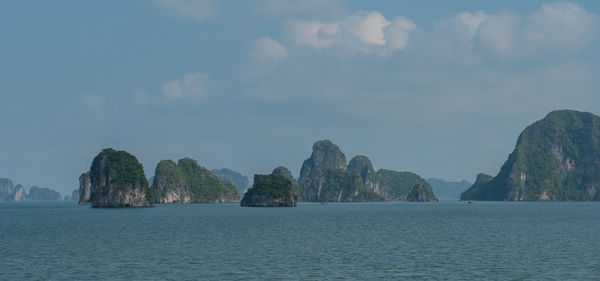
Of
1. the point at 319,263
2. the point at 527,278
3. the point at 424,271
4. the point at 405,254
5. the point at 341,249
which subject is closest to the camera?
the point at 527,278

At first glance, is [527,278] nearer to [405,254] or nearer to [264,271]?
[405,254]

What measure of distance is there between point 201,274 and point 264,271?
6.29 metres

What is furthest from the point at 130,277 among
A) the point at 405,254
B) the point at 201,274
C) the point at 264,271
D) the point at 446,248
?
the point at 446,248

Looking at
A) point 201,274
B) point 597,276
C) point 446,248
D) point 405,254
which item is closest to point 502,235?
point 446,248

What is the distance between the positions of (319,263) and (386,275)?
10024mm

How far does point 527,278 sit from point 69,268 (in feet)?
150

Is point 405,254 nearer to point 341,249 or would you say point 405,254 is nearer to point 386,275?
point 341,249

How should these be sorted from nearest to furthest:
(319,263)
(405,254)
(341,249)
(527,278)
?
(527,278) → (319,263) → (405,254) → (341,249)

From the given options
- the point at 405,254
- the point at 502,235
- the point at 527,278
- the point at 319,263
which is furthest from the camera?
the point at 502,235

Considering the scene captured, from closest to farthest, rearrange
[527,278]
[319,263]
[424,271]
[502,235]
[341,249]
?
[527,278]
[424,271]
[319,263]
[341,249]
[502,235]

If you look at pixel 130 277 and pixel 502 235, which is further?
pixel 502 235

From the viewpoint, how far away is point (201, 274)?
55094mm

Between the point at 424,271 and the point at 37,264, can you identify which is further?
the point at 37,264

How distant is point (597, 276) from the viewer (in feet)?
174
